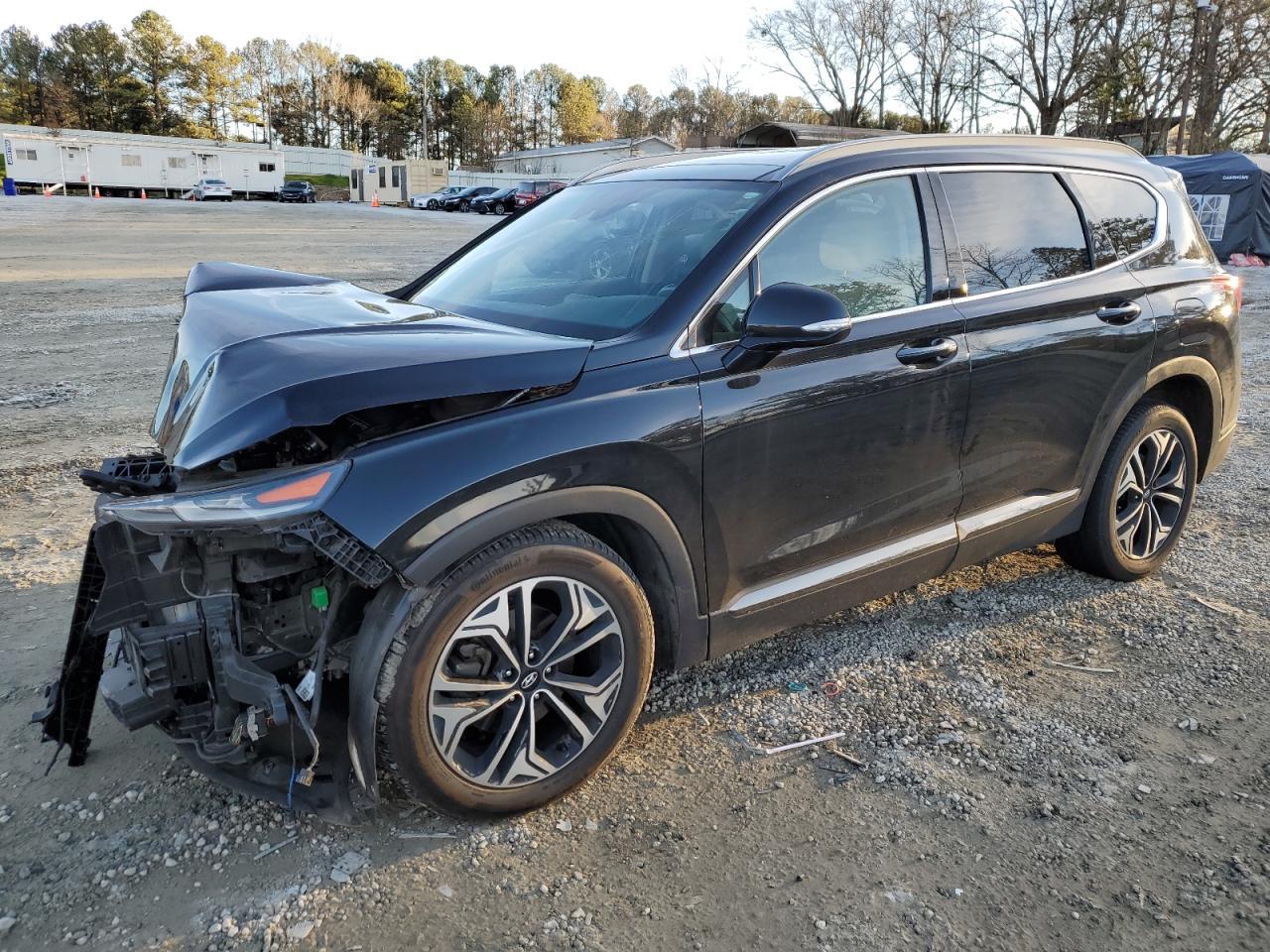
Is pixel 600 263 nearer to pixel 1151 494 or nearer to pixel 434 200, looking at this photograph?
pixel 1151 494

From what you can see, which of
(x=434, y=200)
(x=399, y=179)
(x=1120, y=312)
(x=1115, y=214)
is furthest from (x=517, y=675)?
(x=399, y=179)

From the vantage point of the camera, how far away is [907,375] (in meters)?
3.26

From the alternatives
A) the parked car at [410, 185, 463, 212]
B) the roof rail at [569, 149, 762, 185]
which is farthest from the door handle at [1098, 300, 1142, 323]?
the parked car at [410, 185, 463, 212]

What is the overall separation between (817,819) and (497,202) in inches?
2061

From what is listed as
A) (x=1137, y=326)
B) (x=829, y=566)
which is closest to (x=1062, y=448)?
(x=1137, y=326)

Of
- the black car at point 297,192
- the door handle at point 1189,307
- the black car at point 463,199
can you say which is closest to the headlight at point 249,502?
the door handle at point 1189,307

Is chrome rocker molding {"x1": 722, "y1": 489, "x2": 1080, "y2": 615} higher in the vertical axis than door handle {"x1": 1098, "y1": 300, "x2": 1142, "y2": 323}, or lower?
lower

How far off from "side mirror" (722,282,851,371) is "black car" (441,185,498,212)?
177 feet

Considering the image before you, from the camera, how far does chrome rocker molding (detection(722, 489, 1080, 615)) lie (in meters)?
3.07

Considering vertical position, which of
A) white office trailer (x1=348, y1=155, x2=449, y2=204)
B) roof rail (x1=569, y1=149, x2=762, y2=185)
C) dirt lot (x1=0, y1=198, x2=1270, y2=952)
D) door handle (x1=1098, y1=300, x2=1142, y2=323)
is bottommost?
dirt lot (x1=0, y1=198, x2=1270, y2=952)

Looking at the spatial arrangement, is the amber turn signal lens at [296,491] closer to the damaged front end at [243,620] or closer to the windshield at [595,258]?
the damaged front end at [243,620]

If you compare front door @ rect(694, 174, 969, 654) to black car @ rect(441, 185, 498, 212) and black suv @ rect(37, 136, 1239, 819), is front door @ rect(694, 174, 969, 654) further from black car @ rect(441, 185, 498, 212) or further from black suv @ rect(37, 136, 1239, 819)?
black car @ rect(441, 185, 498, 212)

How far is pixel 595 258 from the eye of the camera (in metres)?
3.42

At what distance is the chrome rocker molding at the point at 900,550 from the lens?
3.07 metres
